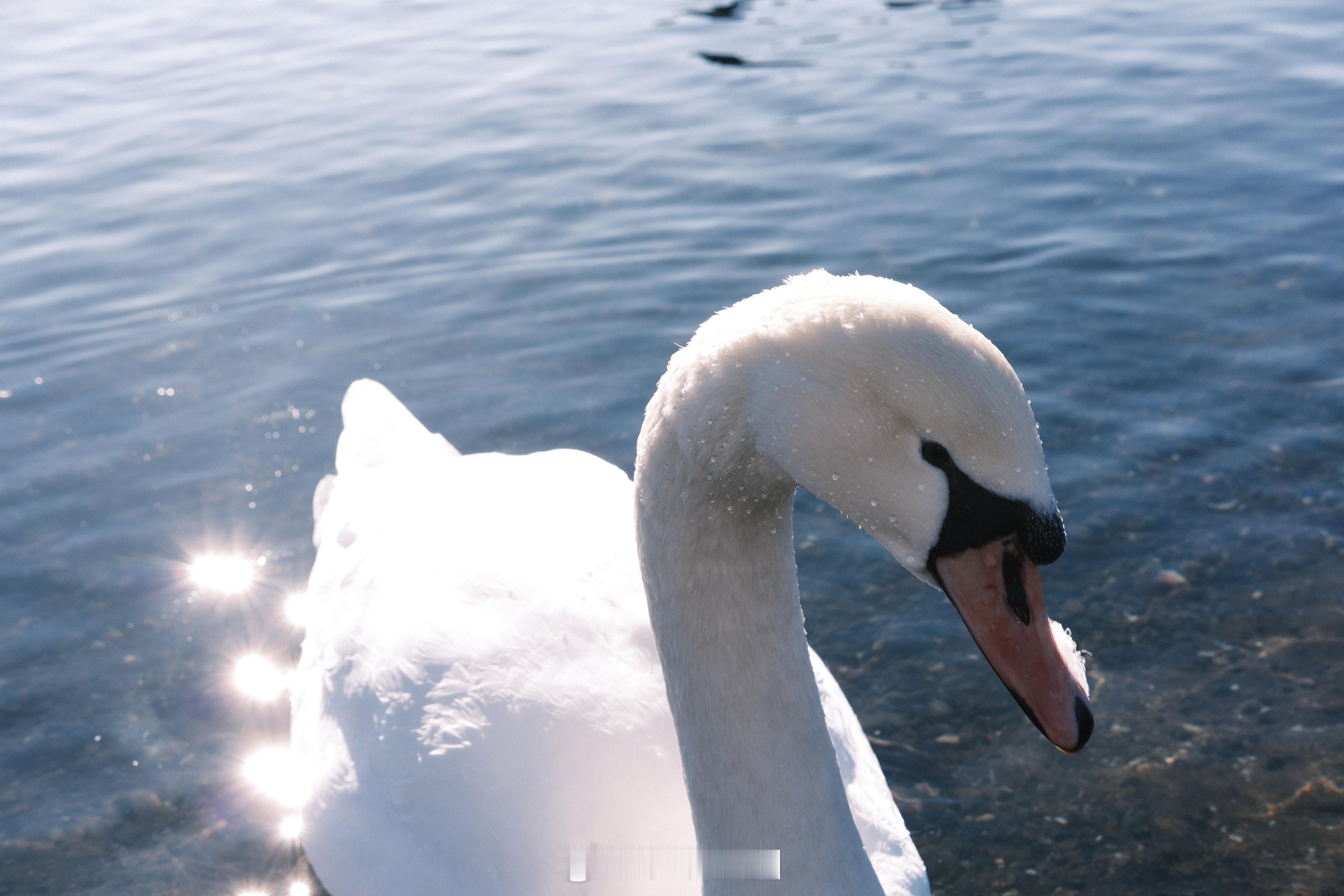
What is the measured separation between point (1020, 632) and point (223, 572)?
15.6 ft

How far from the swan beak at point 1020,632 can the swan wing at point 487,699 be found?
3.33 feet

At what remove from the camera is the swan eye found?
2471 mm

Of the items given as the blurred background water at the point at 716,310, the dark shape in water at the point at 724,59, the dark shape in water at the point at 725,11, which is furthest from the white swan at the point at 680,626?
the dark shape in water at the point at 725,11

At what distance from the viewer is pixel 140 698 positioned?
540 cm

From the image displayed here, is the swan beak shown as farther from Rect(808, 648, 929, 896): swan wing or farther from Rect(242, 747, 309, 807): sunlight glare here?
Rect(242, 747, 309, 807): sunlight glare

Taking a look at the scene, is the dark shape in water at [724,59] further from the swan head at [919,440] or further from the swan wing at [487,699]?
the swan head at [919,440]

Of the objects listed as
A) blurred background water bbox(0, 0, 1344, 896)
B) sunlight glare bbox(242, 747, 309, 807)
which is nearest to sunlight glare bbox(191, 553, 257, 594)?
blurred background water bbox(0, 0, 1344, 896)

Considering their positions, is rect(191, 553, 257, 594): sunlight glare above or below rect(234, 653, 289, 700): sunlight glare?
above

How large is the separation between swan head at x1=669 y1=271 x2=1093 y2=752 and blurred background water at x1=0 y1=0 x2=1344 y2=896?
1873 millimetres

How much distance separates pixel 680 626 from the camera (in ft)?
10.1

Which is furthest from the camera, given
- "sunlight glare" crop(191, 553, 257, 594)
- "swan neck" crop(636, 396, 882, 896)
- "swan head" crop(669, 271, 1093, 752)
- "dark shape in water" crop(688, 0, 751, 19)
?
"dark shape in water" crop(688, 0, 751, 19)

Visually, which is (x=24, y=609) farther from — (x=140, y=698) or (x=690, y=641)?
(x=690, y=641)

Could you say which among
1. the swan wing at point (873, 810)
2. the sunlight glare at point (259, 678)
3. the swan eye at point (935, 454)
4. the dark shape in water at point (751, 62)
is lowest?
the sunlight glare at point (259, 678)

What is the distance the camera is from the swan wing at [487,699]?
3.48 meters
